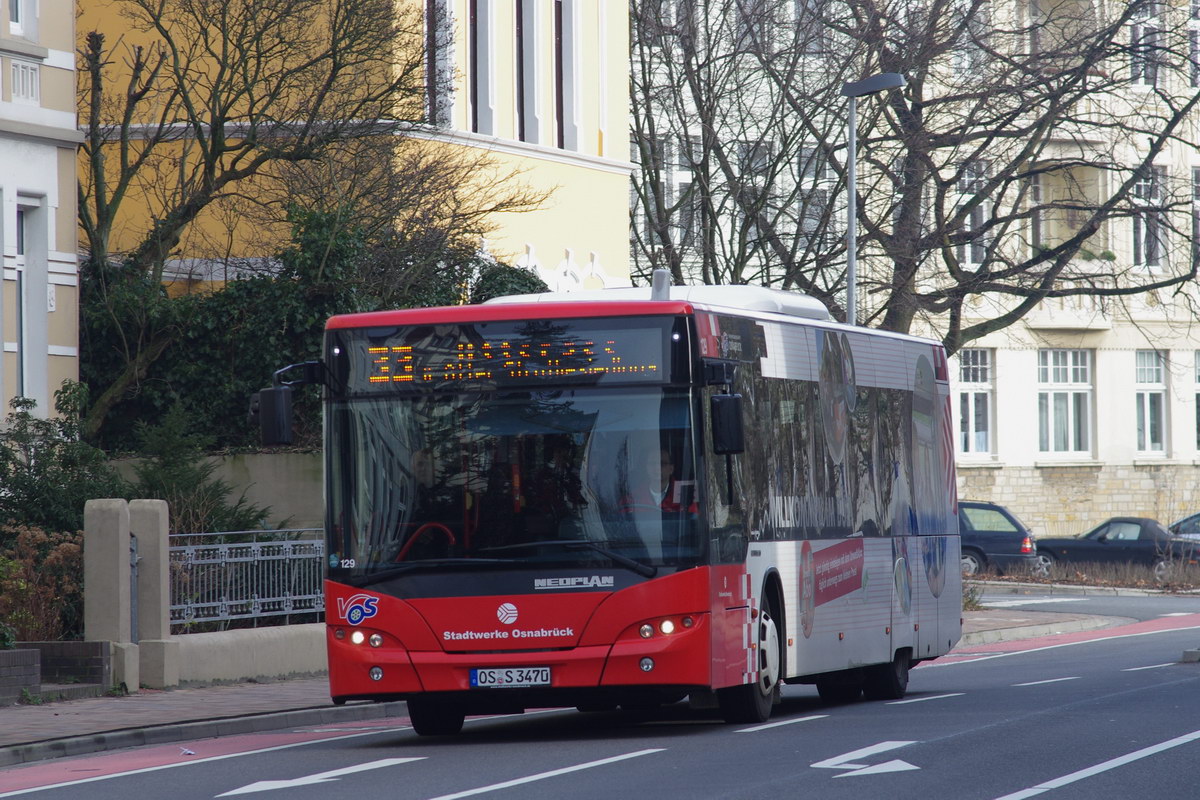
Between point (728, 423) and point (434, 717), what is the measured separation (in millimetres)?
3460

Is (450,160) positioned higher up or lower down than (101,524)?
higher up

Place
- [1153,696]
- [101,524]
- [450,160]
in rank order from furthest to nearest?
[450,160] → [101,524] → [1153,696]

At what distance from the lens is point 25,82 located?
24.7 meters

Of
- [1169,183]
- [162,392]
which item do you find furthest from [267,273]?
[1169,183]

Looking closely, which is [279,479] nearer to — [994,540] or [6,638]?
[6,638]

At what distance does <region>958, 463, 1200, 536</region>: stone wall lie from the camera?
55.9 m

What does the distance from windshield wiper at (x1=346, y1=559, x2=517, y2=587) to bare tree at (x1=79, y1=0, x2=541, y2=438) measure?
12576 mm

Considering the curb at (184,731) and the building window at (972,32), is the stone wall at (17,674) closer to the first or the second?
the curb at (184,731)

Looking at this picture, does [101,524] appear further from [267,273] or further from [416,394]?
[267,273]

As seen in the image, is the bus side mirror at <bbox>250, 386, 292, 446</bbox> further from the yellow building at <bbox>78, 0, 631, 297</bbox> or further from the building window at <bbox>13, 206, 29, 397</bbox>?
the yellow building at <bbox>78, 0, 631, 297</bbox>

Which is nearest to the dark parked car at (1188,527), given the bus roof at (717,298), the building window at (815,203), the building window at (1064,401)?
the building window at (815,203)

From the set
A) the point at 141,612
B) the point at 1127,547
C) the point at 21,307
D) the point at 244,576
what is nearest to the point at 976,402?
the point at 1127,547

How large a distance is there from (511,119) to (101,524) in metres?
16.4

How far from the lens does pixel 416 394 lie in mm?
13930
